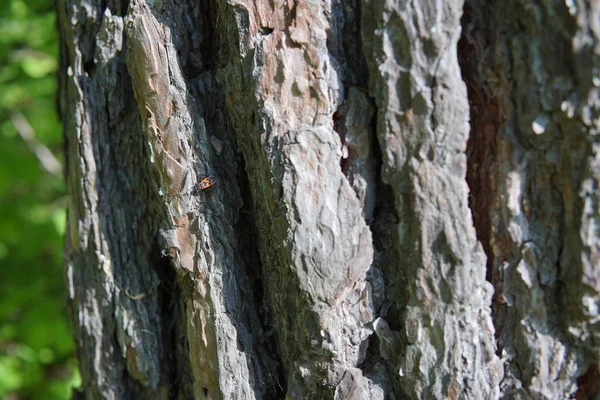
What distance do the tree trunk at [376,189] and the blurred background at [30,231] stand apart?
5.88ft

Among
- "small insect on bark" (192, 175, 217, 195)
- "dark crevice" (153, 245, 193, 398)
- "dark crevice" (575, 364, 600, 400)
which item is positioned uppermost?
"small insect on bark" (192, 175, 217, 195)

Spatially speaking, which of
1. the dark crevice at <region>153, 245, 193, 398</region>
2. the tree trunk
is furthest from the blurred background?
the tree trunk

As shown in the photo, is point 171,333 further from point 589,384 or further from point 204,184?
point 589,384

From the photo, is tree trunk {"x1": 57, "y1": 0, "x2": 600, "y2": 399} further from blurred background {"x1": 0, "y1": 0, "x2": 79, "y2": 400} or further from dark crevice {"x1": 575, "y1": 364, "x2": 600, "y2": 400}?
blurred background {"x1": 0, "y1": 0, "x2": 79, "y2": 400}

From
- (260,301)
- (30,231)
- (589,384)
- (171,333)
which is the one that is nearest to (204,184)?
(260,301)

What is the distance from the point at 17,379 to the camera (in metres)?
3.18

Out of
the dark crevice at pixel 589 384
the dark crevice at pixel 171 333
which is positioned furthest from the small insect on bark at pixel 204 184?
the dark crevice at pixel 589 384

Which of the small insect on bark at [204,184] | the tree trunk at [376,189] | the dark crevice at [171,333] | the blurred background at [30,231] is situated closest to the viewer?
the tree trunk at [376,189]

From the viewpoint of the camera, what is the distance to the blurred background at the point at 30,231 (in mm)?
2600

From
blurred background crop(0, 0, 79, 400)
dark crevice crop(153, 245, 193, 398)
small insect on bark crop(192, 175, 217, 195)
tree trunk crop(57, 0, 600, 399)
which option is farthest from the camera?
blurred background crop(0, 0, 79, 400)

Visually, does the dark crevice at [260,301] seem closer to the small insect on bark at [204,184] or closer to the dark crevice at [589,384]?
the small insect on bark at [204,184]

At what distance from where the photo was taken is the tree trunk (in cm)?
87

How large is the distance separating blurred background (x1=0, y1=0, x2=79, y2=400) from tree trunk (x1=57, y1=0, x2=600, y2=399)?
5.88 ft

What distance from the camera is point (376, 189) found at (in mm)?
994
